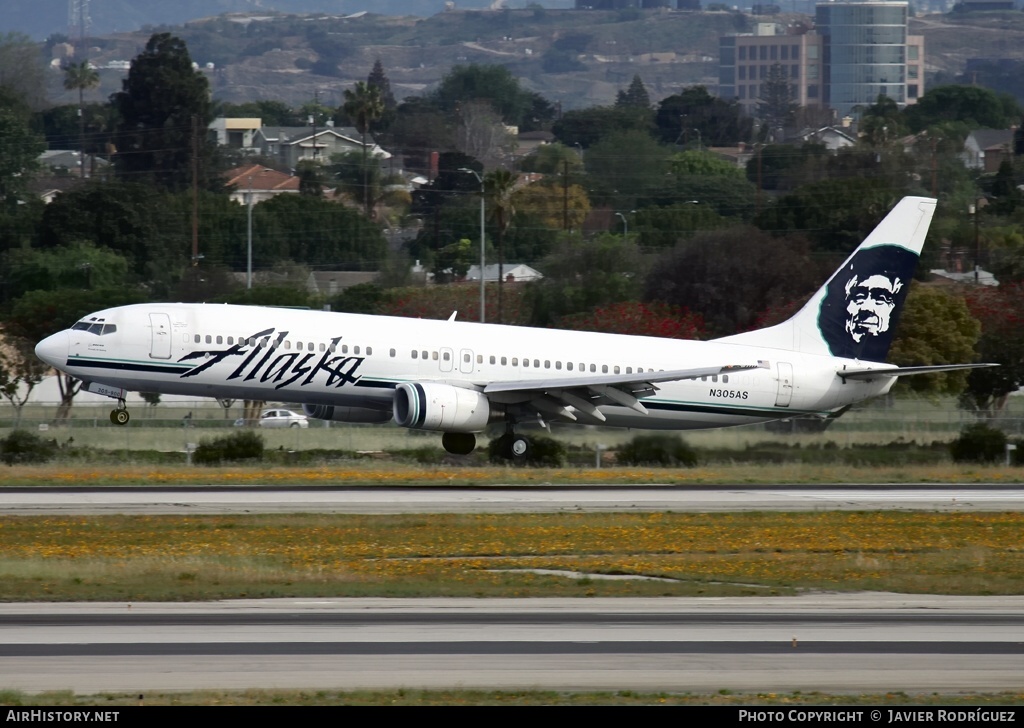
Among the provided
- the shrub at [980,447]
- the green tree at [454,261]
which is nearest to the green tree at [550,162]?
the green tree at [454,261]

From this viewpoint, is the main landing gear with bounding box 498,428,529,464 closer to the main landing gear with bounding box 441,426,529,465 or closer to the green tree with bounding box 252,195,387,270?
the main landing gear with bounding box 441,426,529,465

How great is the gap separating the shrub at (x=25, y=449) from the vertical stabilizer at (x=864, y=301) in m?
19.1

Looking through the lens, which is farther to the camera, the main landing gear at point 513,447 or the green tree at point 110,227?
the green tree at point 110,227

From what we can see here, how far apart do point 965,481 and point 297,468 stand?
17137 millimetres

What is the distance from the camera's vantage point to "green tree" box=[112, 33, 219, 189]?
16075cm

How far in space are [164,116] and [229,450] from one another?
128 metres

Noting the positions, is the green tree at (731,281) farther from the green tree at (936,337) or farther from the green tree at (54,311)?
the green tree at (54,311)

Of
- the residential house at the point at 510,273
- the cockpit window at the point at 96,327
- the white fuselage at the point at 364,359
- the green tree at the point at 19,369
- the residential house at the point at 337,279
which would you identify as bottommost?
the residential house at the point at 337,279

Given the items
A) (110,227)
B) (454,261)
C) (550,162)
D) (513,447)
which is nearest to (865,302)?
(513,447)

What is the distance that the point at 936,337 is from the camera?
63.2 metres

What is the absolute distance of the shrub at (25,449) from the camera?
137 ft

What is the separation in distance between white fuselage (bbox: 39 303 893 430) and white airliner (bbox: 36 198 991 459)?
0.04 metres

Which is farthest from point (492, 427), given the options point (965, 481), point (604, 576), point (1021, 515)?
point (604, 576)

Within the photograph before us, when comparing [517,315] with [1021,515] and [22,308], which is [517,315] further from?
[1021,515]
